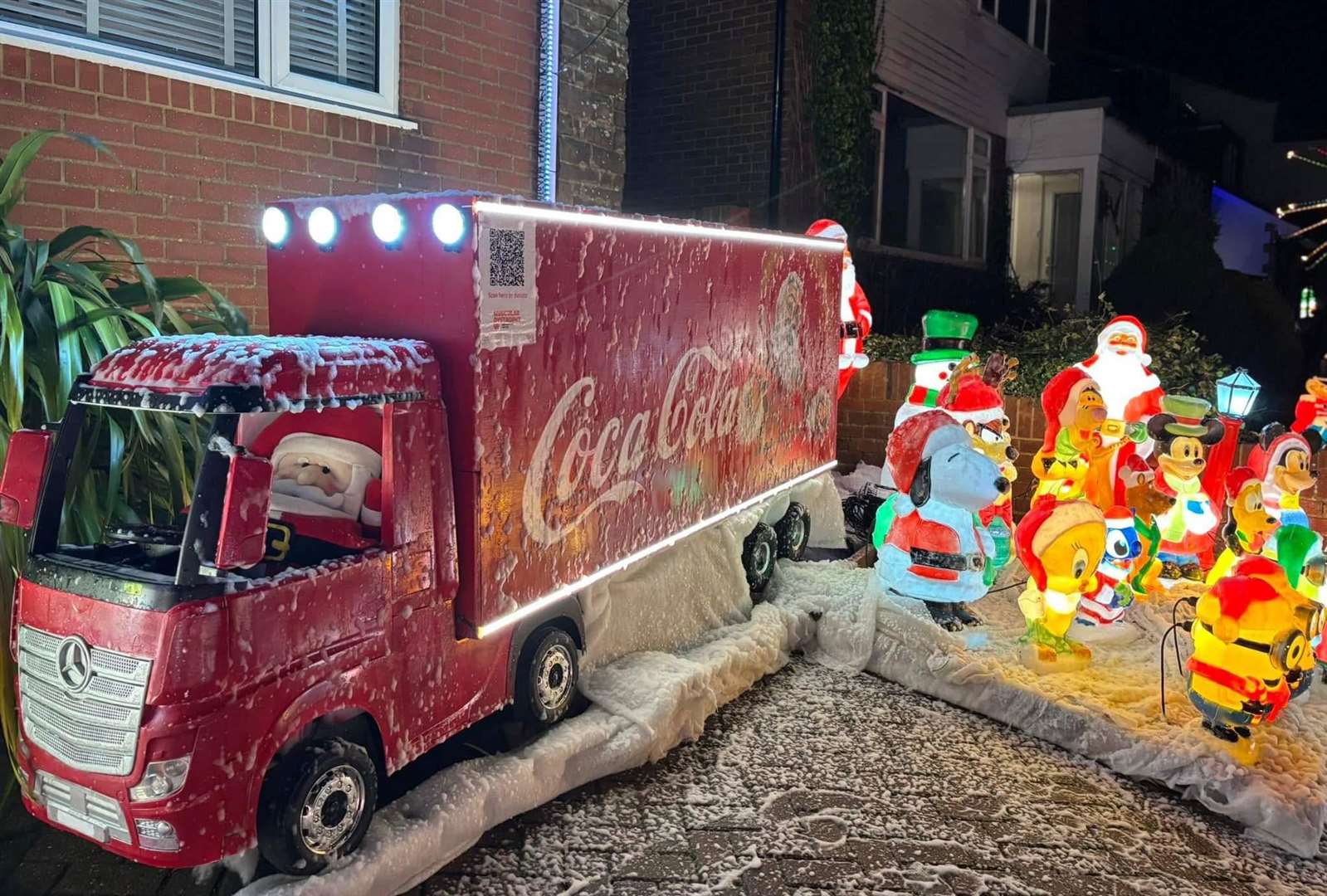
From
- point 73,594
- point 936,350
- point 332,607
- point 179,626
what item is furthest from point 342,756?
point 936,350

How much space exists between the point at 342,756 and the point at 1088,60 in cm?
2163

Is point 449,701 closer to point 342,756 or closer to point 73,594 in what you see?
point 342,756

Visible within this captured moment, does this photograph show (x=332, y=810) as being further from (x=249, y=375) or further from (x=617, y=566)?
(x=617, y=566)

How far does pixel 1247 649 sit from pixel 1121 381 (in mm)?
2652

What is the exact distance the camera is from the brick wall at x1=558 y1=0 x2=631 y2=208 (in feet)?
25.1

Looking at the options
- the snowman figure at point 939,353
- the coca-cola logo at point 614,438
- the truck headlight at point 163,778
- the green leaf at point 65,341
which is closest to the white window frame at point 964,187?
the snowman figure at point 939,353

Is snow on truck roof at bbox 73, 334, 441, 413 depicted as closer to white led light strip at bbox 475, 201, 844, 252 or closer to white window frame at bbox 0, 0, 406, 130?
white led light strip at bbox 475, 201, 844, 252

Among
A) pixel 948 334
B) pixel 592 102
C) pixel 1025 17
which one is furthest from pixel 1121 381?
pixel 1025 17

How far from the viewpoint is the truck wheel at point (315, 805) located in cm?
319

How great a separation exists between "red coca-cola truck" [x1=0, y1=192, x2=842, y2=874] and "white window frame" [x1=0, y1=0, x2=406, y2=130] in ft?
5.61

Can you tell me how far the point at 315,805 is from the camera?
327 centimetres

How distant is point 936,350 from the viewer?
714cm

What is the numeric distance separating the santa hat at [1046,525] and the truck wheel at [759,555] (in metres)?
1.83

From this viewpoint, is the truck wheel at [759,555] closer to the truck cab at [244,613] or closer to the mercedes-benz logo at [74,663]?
the truck cab at [244,613]
